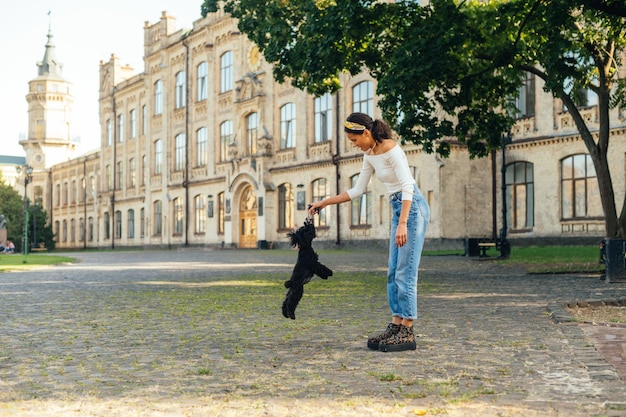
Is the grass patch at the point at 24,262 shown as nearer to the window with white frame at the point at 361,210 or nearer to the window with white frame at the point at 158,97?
the window with white frame at the point at 361,210

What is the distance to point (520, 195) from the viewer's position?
32625 mm

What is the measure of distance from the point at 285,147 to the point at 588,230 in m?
18.7

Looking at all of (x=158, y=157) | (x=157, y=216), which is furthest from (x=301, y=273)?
(x=158, y=157)

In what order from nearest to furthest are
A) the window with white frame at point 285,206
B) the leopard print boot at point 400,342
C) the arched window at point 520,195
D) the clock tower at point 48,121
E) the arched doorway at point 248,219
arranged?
the leopard print boot at point 400,342 < the arched window at point 520,195 < the window with white frame at point 285,206 < the arched doorway at point 248,219 < the clock tower at point 48,121

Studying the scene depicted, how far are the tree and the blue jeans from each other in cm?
801

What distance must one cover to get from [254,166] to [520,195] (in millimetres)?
17037

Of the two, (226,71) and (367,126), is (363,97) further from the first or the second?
(367,126)

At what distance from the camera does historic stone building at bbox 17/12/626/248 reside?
3141cm

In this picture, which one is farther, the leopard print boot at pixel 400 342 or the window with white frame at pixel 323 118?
the window with white frame at pixel 323 118

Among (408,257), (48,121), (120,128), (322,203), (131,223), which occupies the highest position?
(48,121)

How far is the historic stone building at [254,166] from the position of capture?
103 ft

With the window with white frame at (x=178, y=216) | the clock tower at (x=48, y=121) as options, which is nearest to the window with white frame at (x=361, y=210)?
the window with white frame at (x=178, y=216)

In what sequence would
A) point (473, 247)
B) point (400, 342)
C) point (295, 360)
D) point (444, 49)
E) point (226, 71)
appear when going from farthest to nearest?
point (226, 71), point (473, 247), point (444, 49), point (400, 342), point (295, 360)

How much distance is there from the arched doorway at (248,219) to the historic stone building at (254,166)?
9cm
